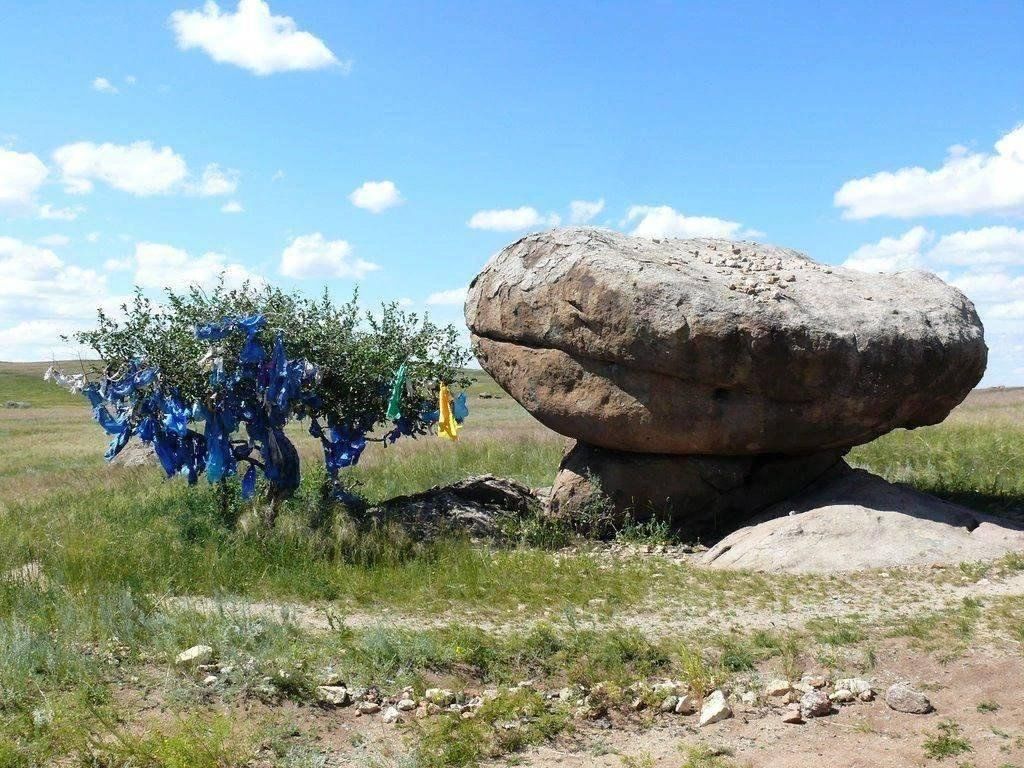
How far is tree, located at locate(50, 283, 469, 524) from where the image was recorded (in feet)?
38.4

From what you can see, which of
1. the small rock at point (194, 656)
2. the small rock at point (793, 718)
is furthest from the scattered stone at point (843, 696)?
the small rock at point (194, 656)

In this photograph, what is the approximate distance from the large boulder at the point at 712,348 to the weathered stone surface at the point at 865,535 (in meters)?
0.91

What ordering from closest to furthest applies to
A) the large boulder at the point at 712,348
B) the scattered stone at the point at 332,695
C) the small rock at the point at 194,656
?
the scattered stone at the point at 332,695, the small rock at the point at 194,656, the large boulder at the point at 712,348

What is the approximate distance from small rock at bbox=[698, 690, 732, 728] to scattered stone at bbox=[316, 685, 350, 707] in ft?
7.93

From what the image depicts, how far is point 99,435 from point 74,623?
30.7 meters

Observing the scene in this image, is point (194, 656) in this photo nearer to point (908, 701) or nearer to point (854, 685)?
point (854, 685)

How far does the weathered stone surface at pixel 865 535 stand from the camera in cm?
1059

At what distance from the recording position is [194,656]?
23.5 feet

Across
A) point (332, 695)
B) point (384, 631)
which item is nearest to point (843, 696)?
point (384, 631)

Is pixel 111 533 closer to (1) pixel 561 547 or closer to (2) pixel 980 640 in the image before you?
(1) pixel 561 547

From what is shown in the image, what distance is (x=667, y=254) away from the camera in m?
12.8

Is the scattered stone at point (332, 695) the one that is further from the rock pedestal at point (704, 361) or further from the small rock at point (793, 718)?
the rock pedestal at point (704, 361)

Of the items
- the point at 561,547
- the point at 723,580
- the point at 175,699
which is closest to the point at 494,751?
the point at 175,699

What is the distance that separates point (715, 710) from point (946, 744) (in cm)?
141
